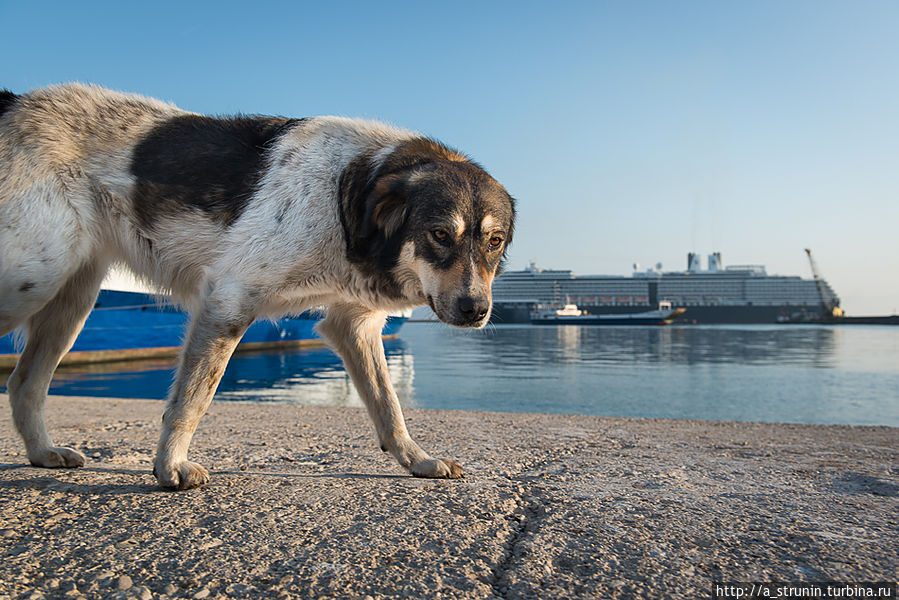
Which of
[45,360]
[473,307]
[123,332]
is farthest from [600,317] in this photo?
[473,307]

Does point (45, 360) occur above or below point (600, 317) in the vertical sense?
above

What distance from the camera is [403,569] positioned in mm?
1542

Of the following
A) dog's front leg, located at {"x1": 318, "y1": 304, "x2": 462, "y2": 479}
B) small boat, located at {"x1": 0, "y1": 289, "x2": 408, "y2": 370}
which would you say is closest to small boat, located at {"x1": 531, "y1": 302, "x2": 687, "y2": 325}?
small boat, located at {"x1": 0, "y1": 289, "x2": 408, "y2": 370}

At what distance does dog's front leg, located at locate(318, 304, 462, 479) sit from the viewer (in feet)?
8.72

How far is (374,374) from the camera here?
275cm

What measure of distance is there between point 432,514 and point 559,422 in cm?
394

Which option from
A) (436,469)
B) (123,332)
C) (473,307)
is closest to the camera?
(473,307)

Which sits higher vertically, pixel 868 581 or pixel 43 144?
pixel 43 144

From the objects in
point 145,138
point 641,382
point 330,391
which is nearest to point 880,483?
point 145,138

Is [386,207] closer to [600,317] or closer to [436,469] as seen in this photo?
Answer: [436,469]

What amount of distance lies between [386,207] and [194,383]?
969 mm

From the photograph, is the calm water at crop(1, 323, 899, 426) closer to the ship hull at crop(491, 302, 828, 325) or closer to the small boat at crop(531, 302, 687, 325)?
the small boat at crop(531, 302, 687, 325)

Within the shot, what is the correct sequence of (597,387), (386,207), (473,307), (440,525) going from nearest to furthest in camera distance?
(440,525)
(473,307)
(386,207)
(597,387)

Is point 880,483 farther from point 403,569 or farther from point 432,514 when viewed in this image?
point 403,569
